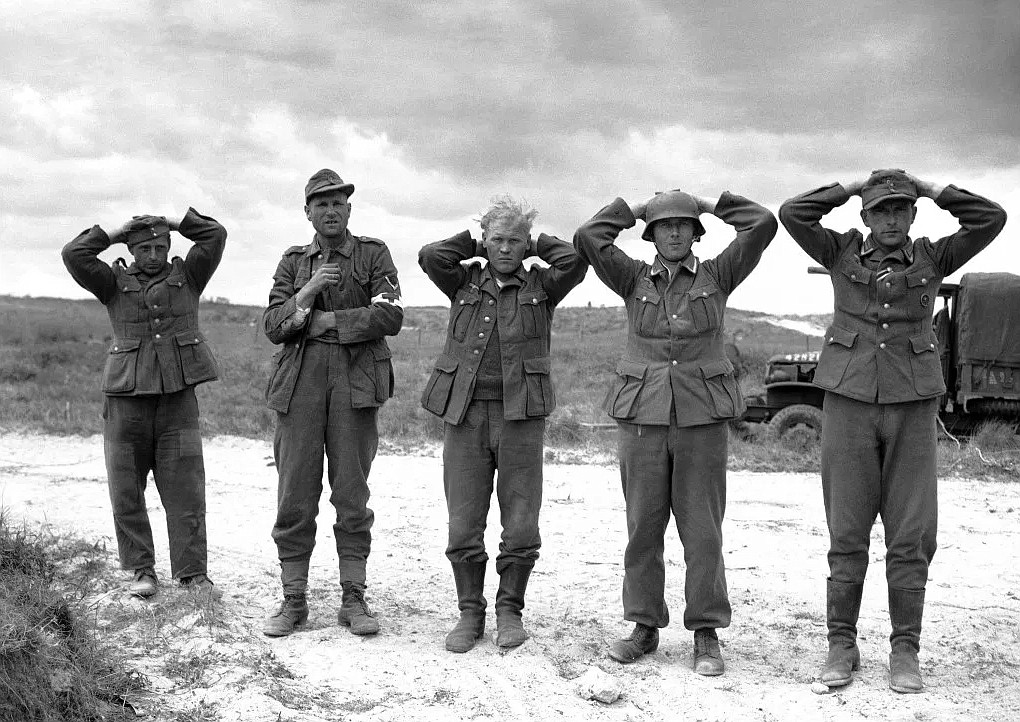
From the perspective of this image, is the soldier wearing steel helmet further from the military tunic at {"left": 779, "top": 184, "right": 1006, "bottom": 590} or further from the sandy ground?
the military tunic at {"left": 779, "top": 184, "right": 1006, "bottom": 590}

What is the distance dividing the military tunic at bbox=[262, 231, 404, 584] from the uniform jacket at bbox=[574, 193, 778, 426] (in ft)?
4.31

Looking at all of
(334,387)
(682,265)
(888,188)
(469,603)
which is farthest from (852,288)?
(334,387)

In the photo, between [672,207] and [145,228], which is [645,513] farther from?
[145,228]

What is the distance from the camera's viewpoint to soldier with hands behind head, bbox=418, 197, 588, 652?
5539 millimetres

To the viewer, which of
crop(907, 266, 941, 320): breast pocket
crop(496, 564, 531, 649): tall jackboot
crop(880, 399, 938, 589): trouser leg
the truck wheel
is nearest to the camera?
crop(880, 399, 938, 589): trouser leg

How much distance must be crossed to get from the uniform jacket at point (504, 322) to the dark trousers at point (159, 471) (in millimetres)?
2022

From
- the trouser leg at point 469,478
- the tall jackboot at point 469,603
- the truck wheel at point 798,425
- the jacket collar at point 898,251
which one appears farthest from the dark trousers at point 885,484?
the truck wheel at point 798,425

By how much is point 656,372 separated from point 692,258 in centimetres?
63

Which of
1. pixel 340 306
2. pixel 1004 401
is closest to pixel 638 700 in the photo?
pixel 340 306

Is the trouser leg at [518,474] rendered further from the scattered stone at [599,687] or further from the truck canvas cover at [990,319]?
the truck canvas cover at [990,319]

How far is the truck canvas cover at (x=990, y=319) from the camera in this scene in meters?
12.6

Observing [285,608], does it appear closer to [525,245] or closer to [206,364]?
[206,364]

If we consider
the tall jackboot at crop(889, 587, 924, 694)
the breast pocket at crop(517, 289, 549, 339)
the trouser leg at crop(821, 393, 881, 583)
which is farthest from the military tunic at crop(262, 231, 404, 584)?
the tall jackboot at crop(889, 587, 924, 694)

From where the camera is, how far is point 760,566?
24.9ft
